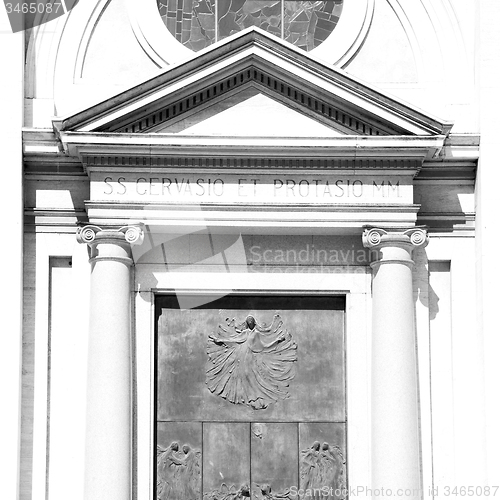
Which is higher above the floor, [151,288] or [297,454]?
[151,288]

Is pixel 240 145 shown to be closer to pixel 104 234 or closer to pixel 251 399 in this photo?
pixel 104 234

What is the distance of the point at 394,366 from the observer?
21.5 metres

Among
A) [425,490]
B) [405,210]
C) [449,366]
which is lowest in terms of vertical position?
[425,490]

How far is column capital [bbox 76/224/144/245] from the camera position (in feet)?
70.7

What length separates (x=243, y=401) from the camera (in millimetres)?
22188

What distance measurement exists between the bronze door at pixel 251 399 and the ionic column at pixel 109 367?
0.81m

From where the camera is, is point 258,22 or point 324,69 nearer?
point 324,69

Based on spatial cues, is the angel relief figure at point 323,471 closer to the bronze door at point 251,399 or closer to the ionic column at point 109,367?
Result: the bronze door at point 251,399

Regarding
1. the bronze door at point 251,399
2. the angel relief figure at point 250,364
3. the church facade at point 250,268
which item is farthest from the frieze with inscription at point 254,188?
the angel relief figure at point 250,364

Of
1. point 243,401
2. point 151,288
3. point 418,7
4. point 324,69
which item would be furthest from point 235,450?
point 418,7

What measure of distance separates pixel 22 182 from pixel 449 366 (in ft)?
21.7

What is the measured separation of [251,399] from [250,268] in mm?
1876

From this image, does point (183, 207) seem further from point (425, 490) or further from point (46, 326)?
point (425, 490)

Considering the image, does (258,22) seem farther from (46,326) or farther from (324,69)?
(46,326)
